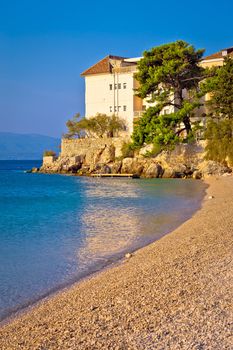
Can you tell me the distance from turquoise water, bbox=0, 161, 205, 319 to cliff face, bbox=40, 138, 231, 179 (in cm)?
1543

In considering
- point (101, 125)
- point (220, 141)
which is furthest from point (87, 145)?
point (220, 141)

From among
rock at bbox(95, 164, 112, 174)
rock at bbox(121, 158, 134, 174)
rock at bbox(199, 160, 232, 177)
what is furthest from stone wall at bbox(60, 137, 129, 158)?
rock at bbox(199, 160, 232, 177)

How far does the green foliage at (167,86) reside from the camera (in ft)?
142

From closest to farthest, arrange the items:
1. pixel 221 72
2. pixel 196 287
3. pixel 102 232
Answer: pixel 196 287
pixel 102 232
pixel 221 72

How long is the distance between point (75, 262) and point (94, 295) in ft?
10.8

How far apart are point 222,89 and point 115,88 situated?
18.1 m

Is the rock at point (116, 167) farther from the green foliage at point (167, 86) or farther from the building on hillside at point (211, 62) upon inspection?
the building on hillside at point (211, 62)

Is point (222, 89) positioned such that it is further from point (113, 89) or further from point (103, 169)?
point (113, 89)

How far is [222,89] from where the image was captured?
40.7 meters

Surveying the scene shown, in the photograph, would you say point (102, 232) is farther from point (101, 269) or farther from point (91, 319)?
point (91, 319)

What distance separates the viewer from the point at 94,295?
7.79 m

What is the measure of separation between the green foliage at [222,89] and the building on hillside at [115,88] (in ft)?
33.2

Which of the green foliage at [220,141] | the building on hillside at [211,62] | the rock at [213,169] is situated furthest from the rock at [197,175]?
the building on hillside at [211,62]

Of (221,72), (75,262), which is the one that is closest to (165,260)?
(75,262)
